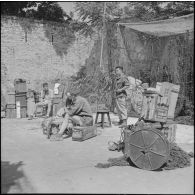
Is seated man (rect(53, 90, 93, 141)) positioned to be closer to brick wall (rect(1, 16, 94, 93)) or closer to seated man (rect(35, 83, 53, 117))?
seated man (rect(35, 83, 53, 117))

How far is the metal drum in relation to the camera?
211 inches

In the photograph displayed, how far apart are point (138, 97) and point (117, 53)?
2.16 metres

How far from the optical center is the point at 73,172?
5211 mm

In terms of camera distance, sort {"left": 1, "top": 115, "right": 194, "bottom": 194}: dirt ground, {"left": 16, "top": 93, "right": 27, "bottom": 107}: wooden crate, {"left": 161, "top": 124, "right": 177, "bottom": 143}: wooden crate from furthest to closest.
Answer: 1. {"left": 16, "top": 93, "right": 27, "bottom": 107}: wooden crate
2. {"left": 161, "top": 124, "right": 177, "bottom": 143}: wooden crate
3. {"left": 1, "top": 115, "right": 194, "bottom": 194}: dirt ground

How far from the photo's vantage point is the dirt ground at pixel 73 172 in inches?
175

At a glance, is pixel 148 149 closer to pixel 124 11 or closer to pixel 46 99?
pixel 46 99

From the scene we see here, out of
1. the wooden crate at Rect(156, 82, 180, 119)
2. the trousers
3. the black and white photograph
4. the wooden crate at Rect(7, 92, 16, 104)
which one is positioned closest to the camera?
the black and white photograph

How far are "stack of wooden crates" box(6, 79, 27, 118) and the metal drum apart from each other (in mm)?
6616

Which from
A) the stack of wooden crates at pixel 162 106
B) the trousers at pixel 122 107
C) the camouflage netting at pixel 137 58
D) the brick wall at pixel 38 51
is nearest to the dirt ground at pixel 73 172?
the stack of wooden crates at pixel 162 106

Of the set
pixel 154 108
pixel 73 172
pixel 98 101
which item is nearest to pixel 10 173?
pixel 73 172

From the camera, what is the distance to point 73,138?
7.65 m

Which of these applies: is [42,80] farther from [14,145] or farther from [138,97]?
[14,145]

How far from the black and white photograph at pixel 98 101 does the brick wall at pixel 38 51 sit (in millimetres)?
44

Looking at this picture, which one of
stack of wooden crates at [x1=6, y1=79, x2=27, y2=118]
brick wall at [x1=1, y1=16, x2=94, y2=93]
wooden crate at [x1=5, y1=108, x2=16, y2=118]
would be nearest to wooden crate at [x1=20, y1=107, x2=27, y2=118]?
stack of wooden crates at [x1=6, y1=79, x2=27, y2=118]
